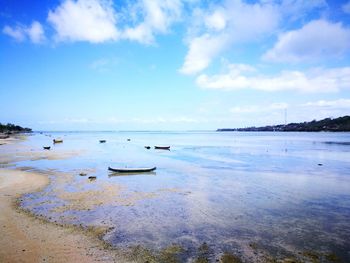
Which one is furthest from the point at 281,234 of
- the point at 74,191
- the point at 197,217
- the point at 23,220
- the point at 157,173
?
the point at 157,173

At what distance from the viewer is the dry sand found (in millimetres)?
9805

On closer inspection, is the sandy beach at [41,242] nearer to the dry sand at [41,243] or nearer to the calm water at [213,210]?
the dry sand at [41,243]

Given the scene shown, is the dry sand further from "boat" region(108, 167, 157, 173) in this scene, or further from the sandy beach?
"boat" region(108, 167, 157, 173)

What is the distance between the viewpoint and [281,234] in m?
12.5

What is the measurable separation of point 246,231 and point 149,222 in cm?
454

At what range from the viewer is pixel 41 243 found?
10.9 m

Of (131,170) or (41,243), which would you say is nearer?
(41,243)

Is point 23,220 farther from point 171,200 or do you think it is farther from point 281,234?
point 281,234

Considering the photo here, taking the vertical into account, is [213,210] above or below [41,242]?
below

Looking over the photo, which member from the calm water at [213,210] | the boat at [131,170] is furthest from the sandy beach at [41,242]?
the boat at [131,170]

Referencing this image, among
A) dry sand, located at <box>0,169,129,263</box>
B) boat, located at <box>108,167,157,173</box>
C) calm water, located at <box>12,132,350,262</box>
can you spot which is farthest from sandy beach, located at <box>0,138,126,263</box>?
boat, located at <box>108,167,157,173</box>

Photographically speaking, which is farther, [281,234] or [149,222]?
[149,222]

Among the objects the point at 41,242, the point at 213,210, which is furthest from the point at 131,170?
the point at 41,242

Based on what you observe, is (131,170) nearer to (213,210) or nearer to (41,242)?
(213,210)
